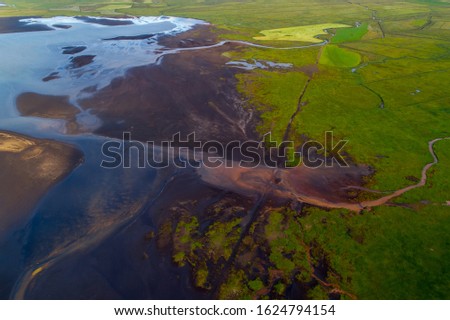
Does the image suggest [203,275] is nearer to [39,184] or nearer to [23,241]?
[23,241]

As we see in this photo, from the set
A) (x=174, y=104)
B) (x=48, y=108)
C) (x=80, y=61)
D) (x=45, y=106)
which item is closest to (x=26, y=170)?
(x=48, y=108)

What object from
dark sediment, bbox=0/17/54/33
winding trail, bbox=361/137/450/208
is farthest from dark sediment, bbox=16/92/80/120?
dark sediment, bbox=0/17/54/33

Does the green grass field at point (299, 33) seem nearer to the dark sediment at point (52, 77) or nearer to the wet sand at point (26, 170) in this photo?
the dark sediment at point (52, 77)

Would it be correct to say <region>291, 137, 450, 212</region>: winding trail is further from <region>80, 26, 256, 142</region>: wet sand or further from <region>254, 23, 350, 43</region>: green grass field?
<region>254, 23, 350, 43</region>: green grass field

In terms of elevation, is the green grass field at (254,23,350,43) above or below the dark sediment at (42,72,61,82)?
below

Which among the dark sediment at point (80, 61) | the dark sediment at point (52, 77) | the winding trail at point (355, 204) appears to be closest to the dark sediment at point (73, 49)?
the dark sediment at point (80, 61)
